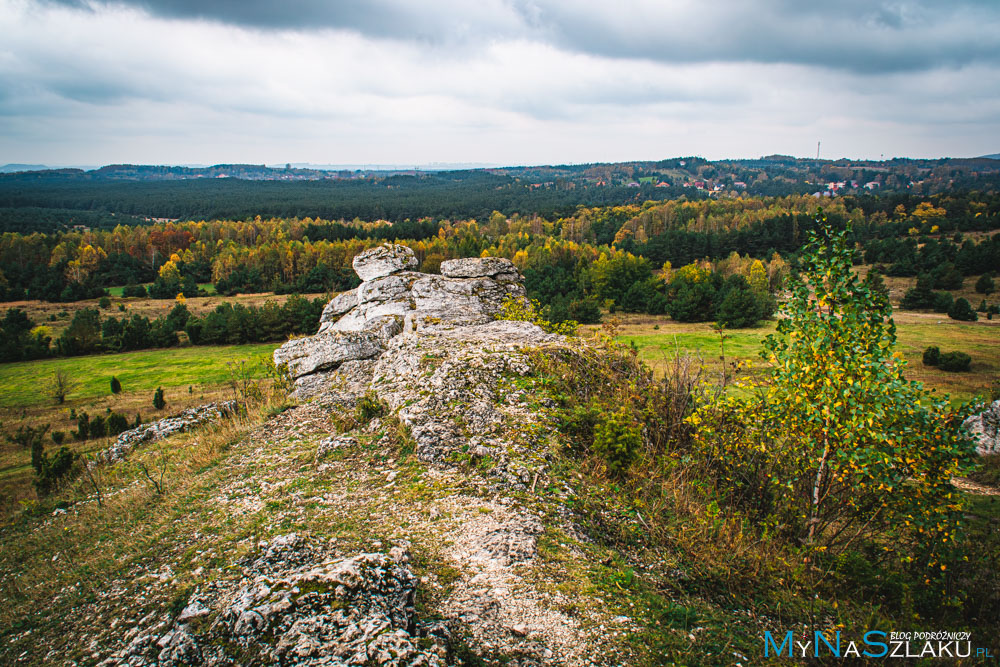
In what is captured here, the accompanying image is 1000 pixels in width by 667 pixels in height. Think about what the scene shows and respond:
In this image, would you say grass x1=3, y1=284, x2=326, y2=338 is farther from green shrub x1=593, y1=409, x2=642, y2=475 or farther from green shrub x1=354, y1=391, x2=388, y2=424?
green shrub x1=593, y1=409, x2=642, y2=475

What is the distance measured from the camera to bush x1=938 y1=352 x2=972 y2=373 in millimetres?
41344

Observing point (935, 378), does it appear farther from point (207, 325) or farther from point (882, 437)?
point (207, 325)

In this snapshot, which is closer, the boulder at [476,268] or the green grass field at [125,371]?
the boulder at [476,268]

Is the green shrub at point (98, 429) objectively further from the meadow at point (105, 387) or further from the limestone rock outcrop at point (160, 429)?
the limestone rock outcrop at point (160, 429)

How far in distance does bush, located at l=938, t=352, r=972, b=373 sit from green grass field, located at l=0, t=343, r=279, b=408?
63.0 metres

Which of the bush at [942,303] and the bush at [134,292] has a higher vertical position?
the bush at [942,303]

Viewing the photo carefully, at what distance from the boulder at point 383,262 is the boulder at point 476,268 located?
195cm

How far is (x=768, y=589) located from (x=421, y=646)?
4599 millimetres

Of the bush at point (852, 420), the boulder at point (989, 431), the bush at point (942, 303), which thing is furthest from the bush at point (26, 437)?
the bush at point (942, 303)

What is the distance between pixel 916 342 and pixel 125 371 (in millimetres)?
93162

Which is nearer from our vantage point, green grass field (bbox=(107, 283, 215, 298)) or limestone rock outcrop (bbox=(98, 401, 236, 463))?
limestone rock outcrop (bbox=(98, 401, 236, 463))

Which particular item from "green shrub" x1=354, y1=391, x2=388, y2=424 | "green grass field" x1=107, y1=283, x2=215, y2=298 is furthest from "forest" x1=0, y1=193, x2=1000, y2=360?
"green shrub" x1=354, y1=391, x2=388, y2=424

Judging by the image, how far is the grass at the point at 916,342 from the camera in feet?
124

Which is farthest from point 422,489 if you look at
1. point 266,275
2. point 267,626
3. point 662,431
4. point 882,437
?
point 266,275
